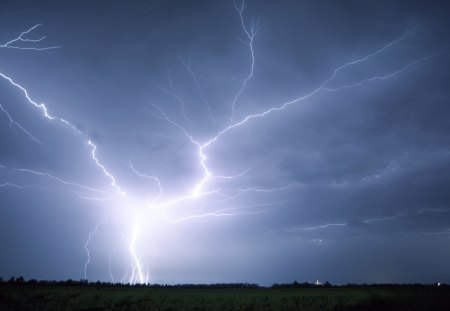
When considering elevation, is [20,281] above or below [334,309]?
above

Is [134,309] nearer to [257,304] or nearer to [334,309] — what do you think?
[257,304]

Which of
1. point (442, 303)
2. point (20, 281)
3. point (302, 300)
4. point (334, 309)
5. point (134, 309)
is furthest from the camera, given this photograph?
point (20, 281)

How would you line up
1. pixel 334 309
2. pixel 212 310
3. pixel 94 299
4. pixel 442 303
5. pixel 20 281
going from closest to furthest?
1. pixel 442 303
2. pixel 334 309
3. pixel 212 310
4. pixel 94 299
5. pixel 20 281

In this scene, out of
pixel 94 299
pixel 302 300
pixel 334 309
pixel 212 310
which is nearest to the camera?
pixel 334 309

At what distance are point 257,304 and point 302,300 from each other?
9.87 feet

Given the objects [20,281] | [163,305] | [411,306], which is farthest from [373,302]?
[20,281]

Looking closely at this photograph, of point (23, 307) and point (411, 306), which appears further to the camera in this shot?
point (23, 307)

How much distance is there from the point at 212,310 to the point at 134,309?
472 cm

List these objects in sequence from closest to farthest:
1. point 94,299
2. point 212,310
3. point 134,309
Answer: point 212,310 < point 134,309 < point 94,299

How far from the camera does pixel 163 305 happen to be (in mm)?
19938

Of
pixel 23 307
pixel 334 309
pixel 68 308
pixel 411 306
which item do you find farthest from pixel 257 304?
pixel 23 307

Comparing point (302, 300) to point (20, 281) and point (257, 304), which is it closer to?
point (257, 304)

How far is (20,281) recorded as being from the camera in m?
44.2

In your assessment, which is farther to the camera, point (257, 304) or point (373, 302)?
point (257, 304)
